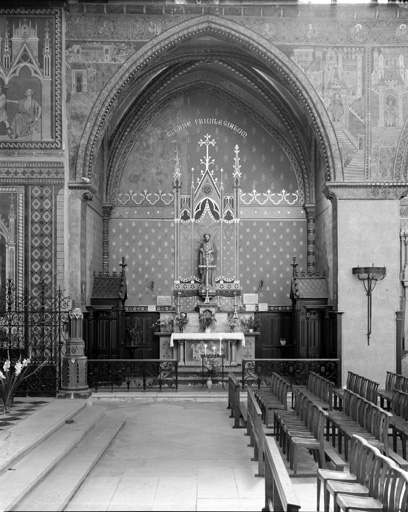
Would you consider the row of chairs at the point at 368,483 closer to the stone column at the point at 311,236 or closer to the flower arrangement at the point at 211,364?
the flower arrangement at the point at 211,364

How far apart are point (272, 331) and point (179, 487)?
44.9 ft

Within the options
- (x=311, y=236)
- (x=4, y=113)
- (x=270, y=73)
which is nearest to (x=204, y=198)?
(x=311, y=236)

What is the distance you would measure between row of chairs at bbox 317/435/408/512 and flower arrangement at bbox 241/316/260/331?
43.6ft

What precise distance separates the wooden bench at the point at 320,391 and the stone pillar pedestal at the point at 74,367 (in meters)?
5.25

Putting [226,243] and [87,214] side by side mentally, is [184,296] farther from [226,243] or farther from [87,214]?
[87,214]

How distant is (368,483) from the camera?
273 inches

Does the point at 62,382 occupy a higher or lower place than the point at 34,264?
lower

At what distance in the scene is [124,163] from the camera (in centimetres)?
2319

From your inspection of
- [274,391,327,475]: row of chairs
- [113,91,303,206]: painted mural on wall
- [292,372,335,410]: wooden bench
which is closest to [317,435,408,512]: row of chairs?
[274,391,327,475]: row of chairs

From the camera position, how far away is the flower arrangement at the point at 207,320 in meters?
20.8

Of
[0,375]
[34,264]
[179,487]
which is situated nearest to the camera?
[179,487]

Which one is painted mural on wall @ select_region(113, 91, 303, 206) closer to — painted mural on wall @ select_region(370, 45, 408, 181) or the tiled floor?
painted mural on wall @ select_region(370, 45, 408, 181)

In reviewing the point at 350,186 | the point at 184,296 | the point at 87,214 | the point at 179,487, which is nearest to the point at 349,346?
the point at 350,186

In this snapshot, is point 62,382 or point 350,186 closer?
point 62,382
